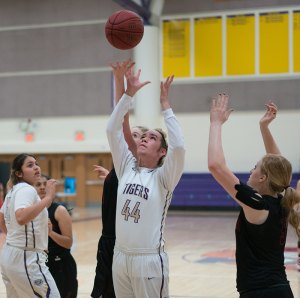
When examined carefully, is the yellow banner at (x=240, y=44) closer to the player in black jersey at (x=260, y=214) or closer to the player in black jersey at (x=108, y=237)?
the player in black jersey at (x=108, y=237)

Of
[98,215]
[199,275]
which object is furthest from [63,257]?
[98,215]

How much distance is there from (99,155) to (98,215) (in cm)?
311

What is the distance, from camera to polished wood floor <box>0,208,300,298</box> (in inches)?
292

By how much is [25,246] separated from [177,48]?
1481 centimetres

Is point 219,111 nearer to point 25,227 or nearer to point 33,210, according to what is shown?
point 33,210

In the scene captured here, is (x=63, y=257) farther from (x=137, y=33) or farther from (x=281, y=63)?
(x=281, y=63)

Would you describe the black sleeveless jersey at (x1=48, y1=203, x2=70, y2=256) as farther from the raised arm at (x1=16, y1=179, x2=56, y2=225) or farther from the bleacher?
the bleacher

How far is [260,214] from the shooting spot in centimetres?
312

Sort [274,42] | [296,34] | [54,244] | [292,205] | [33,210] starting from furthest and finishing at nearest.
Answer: [274,42] < [296,34] < [54,244] < [33,210] < [292,205]

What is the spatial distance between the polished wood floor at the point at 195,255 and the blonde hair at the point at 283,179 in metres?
3.83

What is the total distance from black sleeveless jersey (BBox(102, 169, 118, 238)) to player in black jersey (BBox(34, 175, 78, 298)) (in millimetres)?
774

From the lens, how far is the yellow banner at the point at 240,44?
1786 cm

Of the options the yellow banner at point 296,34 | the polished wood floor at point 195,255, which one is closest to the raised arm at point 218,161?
the polished wood floor at point 195,255

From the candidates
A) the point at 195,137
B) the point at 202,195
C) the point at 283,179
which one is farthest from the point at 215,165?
the point at 195,137
